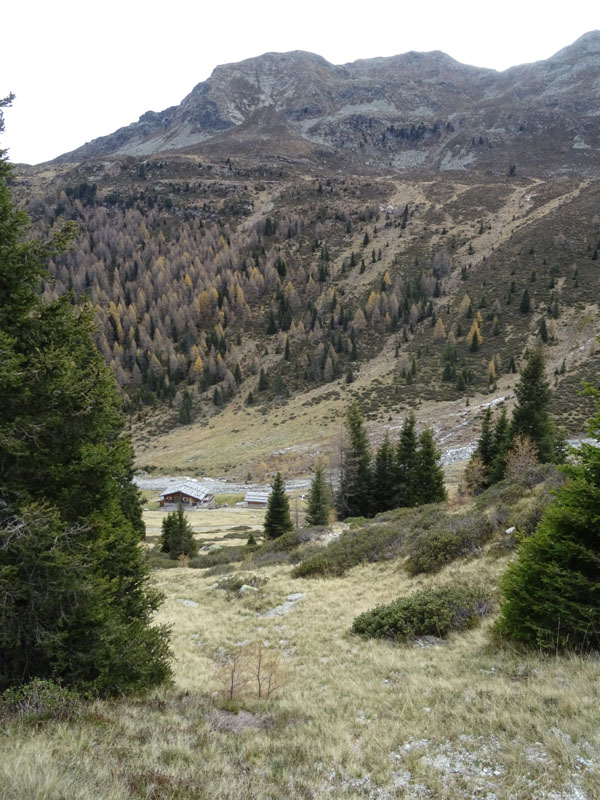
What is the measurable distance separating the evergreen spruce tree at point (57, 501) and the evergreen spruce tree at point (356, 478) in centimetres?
3152

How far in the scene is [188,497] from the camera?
6538 cm

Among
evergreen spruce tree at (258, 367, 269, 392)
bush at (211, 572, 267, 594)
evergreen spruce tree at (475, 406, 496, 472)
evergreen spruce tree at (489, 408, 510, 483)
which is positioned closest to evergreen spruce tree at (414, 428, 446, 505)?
evergreen spruce tree at (489, 408, 510, 483)

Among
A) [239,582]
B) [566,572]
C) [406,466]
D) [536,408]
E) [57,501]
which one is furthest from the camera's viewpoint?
[406,466]

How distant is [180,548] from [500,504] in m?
26.4

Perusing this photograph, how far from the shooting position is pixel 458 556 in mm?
15469

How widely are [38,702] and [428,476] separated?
3165 cm

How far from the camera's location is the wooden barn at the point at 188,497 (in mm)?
65250

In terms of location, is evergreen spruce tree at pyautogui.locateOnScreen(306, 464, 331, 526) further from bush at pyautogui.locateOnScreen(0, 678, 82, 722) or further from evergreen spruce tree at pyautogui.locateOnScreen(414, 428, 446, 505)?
bush at pyautogui.locateOnScreen(0, 678, 82, 722)

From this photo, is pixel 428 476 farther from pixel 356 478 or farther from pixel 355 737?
pixel 355 737

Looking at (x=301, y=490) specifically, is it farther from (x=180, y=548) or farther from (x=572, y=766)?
(x=572, y=766)

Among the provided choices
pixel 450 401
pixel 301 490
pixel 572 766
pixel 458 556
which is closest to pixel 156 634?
pixel 572 766

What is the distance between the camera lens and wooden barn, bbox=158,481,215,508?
214 ft

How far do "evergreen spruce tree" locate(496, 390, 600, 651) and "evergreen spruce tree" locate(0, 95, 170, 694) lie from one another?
22.9 feet

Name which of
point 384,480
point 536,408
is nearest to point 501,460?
point 536,408
